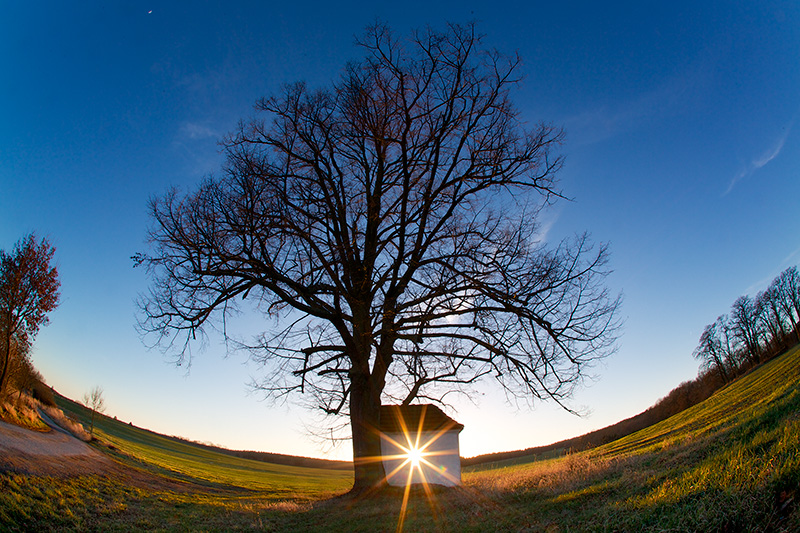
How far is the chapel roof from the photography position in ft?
44.4

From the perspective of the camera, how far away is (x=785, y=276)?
2159 inches

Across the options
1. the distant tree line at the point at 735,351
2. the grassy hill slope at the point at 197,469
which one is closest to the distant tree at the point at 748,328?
the distant tree line at the point at 735,351

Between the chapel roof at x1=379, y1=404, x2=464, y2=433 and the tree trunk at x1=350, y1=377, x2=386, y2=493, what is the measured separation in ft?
2.93

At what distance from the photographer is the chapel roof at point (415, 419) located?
13523 millimetres

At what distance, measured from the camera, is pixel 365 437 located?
1223cm

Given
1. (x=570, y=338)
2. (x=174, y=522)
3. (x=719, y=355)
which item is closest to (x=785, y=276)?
(x=719, y=355)

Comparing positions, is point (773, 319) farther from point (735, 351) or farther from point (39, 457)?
point (39, 457)

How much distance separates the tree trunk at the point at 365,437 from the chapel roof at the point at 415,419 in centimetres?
89

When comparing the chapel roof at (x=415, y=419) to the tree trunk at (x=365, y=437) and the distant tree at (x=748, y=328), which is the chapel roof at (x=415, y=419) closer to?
the tree trunk at (x=365, y=437)

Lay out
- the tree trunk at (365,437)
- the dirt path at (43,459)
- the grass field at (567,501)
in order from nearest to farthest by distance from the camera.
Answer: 1. the grass field at (567,501)
2. the dirt path at (43,459)
3. the tree trunk at (365,437)

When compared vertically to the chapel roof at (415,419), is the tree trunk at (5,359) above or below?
above

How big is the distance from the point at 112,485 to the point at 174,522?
6.75 metres

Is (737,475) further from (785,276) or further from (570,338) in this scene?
(785,276)

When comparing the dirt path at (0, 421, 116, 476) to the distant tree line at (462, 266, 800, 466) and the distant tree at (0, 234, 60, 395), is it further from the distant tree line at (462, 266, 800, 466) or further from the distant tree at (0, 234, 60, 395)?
the distant tree line at (462, 266, 800, 466)
